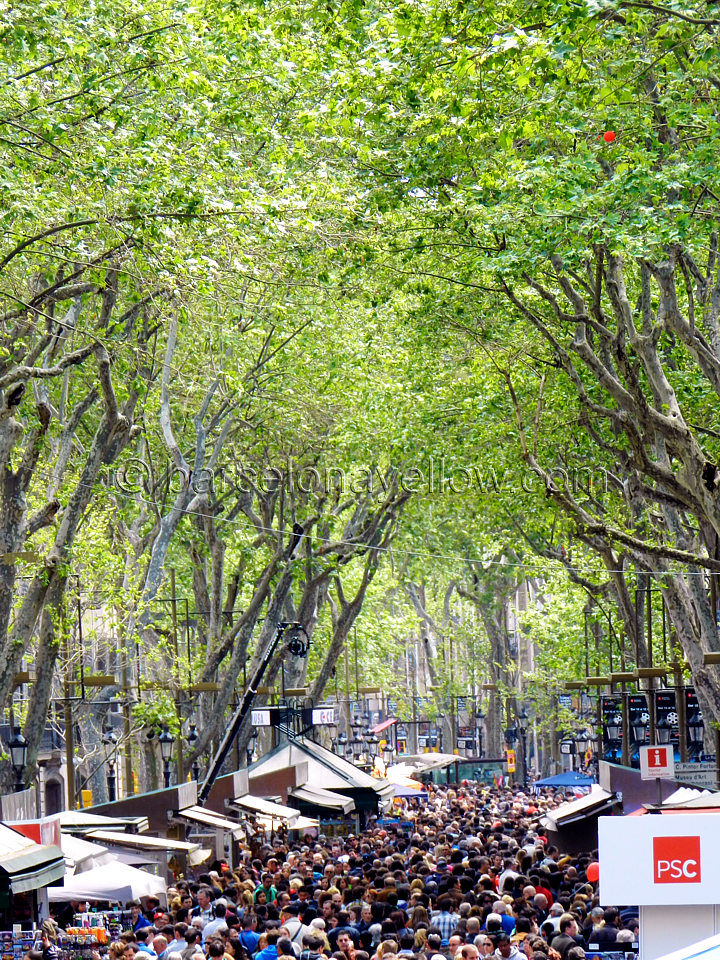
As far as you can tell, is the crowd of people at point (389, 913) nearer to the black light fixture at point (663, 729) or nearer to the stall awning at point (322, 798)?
the stall awning at point (322, 798)

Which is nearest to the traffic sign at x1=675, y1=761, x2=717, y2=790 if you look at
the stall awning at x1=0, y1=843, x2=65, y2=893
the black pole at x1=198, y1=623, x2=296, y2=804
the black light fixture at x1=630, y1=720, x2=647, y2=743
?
the black light fixture at x1=630, y1=720, x2=647, y2=743

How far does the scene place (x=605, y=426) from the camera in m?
20.4

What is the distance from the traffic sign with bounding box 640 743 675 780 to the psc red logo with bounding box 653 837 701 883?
34.0ft

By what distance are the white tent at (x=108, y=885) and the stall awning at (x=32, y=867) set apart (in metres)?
1.32

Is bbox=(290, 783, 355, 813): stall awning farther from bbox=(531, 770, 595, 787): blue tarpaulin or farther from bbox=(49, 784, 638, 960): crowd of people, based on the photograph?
bbox=(531, 770, 595, 787): blue tarpaulin

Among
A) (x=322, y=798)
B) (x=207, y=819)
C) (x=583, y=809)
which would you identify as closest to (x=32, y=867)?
(x=207, y=819)

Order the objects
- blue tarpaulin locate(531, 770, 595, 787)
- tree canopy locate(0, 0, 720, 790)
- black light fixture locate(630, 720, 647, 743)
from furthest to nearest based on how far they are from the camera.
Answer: blue tarpaulin locate(531, 770, 595, 787) < black light fixture locate(630, 720, 647, 743) < tree canopy locate(0, 0, 720, 790)

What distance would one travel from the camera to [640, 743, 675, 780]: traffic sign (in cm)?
1811

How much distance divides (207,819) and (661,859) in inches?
484

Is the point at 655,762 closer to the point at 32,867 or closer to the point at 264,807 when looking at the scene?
the point at 264,807

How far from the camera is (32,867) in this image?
11977mm

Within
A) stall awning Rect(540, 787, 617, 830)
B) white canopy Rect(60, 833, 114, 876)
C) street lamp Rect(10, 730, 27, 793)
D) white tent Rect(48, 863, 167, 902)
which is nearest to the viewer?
→ white tent Rect(48, 863, 167, 902)

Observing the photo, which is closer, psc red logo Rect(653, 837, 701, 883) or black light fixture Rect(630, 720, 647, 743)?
psc red logo Rect(653, 837, 701, 883)

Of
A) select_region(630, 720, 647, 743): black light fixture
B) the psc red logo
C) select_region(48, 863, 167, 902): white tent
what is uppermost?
the psc red logo
